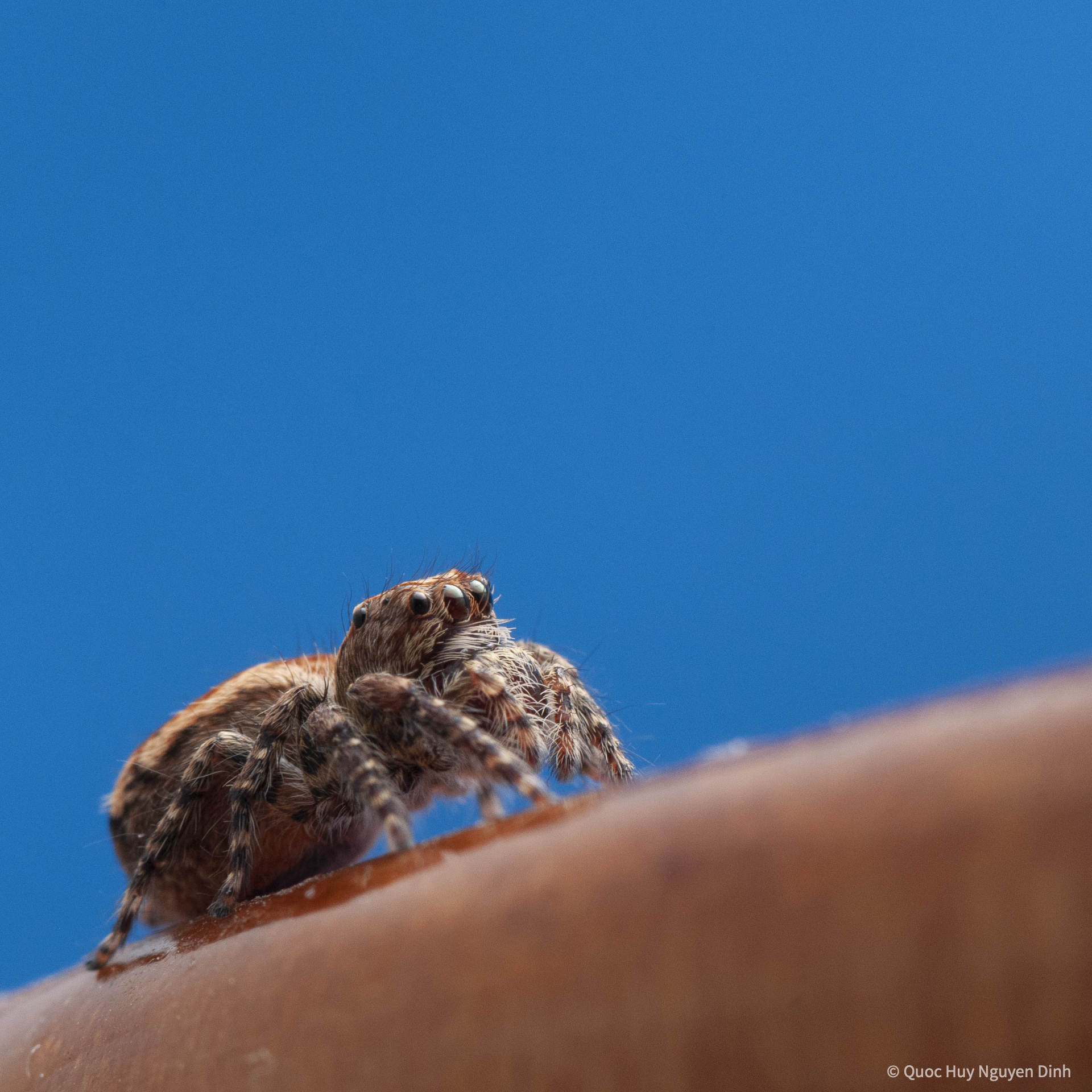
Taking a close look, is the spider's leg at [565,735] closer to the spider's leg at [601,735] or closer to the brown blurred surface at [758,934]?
the spider's leg at [601,735]

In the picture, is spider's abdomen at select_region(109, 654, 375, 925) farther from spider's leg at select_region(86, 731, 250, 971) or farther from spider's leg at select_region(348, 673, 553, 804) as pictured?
spider's leg at select_region(348, 673, 553, 804)

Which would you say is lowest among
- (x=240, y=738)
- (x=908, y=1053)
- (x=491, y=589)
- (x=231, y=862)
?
(x=908, y=1053)

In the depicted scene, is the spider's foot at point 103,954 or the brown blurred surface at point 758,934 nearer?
the brown blurred surface at point 758,934

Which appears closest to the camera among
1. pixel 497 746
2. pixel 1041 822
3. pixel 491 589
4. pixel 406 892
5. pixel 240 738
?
pixel 1041 822

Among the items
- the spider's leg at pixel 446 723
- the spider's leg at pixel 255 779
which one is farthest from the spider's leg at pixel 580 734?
the spider's leg at pixel 255 779

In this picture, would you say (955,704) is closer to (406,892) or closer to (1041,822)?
(1041,822)

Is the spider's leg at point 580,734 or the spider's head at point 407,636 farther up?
the spider's head at point 407,636

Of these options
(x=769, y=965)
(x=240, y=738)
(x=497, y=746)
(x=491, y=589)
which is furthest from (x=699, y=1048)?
(x=491, y=589)
